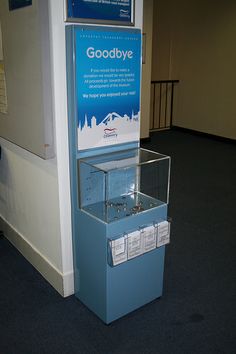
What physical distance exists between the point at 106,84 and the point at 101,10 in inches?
15.0

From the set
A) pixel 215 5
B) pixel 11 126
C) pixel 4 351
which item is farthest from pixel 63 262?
pixel 215 5

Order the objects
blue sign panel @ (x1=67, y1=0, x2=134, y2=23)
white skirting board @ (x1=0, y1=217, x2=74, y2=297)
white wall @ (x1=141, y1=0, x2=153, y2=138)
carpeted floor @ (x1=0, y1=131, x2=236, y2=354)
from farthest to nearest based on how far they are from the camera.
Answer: white wall @ (x1=141, y1=0, x2=153, y2=138)
white skirting board @ (x1=0, y1=217, x2=74, y2=297)
carpeted floor @ (x1=0, y1=131, x2=236, y2=354)
blue sign panel @ (x1=67, y1=0, x2=134, y2=23)

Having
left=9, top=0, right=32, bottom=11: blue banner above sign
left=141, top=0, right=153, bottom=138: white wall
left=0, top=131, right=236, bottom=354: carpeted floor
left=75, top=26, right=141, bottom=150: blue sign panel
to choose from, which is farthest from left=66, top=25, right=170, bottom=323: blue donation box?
left=141, top=0, right=153, bottom=138: white wall

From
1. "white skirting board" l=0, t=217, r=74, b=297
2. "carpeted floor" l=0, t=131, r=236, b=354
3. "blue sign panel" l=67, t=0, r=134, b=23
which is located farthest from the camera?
"white skirting board" l=0, t=217, r=74, b=297

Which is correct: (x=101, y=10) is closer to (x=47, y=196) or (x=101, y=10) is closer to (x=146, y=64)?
(x=47, y=196)

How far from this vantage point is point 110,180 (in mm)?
2113

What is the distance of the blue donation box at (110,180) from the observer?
1.86 meters

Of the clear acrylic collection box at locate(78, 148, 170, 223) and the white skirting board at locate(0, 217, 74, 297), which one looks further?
the white skirting board at locate(0, 217, 74, 297)

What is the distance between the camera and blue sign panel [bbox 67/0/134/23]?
1789mm

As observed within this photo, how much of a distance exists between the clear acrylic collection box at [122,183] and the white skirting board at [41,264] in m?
0.54

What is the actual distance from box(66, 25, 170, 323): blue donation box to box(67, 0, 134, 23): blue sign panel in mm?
74

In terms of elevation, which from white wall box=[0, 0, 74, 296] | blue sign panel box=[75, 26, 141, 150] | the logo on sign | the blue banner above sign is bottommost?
white wall box=[0, 0, 74, 296]

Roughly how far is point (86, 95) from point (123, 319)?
1329mm

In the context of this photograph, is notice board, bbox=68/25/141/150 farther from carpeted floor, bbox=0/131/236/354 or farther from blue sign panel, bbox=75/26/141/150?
carpeted floor, bbox=0/131/236/354
